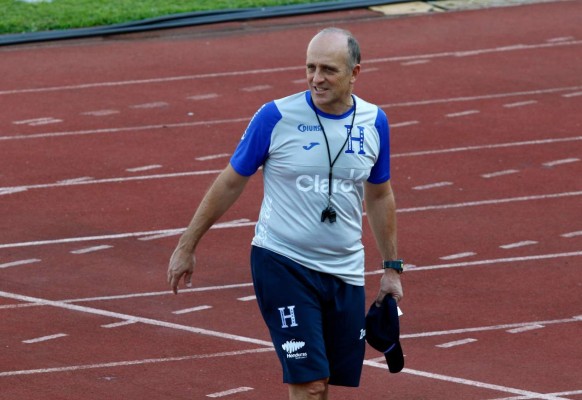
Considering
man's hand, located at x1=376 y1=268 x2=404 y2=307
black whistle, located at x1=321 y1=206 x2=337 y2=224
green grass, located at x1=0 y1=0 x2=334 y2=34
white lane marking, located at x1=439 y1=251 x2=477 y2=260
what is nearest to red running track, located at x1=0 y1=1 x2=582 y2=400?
white lane marking, located at x1=439 y1=251 x2=477 y2=260

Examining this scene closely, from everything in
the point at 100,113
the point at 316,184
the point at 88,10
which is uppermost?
the point at 316,184

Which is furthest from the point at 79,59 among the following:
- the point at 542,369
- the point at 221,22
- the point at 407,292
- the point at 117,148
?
the point at 542,369

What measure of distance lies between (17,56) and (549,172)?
7.91m

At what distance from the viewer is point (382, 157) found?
20.2 feet

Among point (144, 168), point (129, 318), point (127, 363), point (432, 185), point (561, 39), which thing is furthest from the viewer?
point (561, 39)

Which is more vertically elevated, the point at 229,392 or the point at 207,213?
the point at 207,213

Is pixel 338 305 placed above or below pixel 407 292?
above

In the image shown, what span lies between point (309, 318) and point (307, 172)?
1.99 ft

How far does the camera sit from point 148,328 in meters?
8.74

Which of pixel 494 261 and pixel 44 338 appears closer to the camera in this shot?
pixel 44 338

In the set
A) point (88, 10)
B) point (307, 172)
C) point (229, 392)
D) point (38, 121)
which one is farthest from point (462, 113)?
point (307, 172)

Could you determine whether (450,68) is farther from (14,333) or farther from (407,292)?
(14,333)

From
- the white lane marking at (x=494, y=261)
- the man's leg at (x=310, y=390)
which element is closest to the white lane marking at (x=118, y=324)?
the white lane marking at (x=494, y=261)

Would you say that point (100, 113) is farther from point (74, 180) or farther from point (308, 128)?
point (308, 128)
